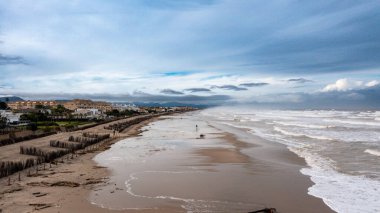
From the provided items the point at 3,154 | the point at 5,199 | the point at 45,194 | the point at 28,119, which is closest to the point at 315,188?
the point at 45,194

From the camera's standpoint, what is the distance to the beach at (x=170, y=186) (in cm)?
1220

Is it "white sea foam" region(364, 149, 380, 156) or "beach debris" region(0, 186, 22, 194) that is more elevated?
"white sea foam" region(364, 149, 380, 156)

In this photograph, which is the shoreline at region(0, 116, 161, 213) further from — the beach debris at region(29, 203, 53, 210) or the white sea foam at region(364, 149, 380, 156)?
the white sea foam at region(364, 149, 380, 156)

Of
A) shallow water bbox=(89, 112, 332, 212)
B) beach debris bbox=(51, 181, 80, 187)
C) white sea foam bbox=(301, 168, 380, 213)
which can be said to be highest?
white sea foam bbox=(301, 168, 380, 213)

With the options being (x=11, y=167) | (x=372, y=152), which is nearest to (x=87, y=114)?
(x=11, y=167)

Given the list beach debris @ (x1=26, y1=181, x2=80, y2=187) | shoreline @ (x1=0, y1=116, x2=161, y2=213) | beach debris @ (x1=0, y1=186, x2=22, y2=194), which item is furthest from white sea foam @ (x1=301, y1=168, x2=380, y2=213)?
beach debris @ (x1=0, y1=186, x2=22, y2=194)

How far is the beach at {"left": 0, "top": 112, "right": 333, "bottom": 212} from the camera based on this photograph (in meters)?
12.2

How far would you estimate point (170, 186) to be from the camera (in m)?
15.1

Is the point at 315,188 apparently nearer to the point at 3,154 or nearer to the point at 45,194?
the point at 45,194

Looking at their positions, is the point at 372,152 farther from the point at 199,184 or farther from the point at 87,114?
the point at 87,114

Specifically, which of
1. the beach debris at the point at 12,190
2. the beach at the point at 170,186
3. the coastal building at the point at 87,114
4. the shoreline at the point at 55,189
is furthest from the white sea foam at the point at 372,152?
the coastal building at the point at 87,114

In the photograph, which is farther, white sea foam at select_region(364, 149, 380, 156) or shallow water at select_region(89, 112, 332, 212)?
white sea foam at select_region(364, 149, 380, 156)

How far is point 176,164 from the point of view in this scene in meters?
20.6

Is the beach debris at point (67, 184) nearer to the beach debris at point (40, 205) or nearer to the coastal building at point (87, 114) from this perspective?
the beach debris at point (40, 205)
